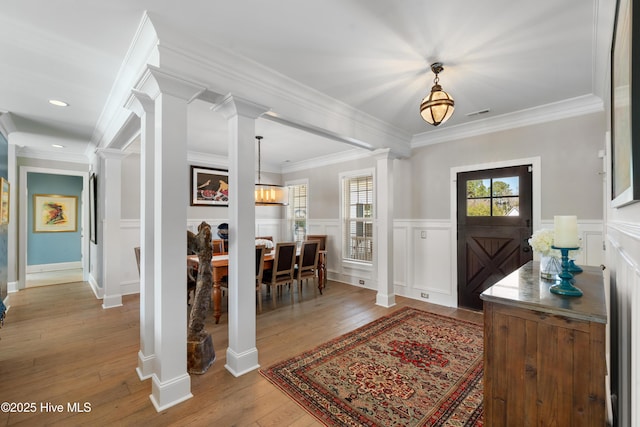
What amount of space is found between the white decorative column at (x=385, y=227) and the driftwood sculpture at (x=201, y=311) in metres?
2.52

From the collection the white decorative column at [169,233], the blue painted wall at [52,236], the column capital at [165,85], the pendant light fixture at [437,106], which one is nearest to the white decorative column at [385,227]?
the pendant light fixture at [437,106]

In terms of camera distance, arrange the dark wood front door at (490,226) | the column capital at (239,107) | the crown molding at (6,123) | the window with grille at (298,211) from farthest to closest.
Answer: the window with grille at (298,211)
the dark wood front door at (490,226)
the crown molding at (6,123)
the column capital at (239,107)

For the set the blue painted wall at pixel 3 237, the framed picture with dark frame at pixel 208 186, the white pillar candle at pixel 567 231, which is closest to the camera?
the white pillar candle at pixel 567 231

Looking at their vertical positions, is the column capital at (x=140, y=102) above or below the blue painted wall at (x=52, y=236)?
above

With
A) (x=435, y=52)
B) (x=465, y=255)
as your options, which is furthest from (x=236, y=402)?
(x=465, y=255)

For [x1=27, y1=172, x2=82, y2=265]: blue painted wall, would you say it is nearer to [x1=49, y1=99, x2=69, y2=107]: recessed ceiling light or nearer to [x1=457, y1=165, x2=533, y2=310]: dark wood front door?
[x1=49, y1=99, x2=69, y2=107]: recessed ceiling light

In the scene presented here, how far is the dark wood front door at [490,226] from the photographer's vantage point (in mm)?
3504

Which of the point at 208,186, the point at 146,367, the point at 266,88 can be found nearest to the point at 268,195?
the point at 208,186

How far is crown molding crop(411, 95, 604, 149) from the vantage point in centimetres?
306

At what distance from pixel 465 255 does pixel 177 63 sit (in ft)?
13.2

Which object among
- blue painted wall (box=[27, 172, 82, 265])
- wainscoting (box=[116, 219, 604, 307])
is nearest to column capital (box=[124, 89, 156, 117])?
wainscoting (box=[116, 219, 604, 307])

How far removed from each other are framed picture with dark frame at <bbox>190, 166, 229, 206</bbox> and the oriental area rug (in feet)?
13.0

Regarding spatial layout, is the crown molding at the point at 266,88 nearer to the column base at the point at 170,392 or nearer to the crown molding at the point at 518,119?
the crown molding at the point at 518,119

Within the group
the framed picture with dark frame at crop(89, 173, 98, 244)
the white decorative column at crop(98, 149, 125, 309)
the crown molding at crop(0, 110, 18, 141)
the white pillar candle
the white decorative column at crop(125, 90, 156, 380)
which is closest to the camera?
the white pillar candle
